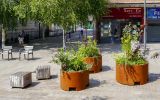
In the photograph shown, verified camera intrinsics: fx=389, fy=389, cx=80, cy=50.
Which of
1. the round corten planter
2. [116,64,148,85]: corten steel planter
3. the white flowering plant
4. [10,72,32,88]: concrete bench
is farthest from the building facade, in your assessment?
[10,72,32,88]: concrete bench

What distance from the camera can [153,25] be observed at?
38.2m

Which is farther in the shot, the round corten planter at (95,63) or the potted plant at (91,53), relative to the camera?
the potted plant at (91,53)

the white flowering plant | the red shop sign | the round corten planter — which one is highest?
the red shop sign

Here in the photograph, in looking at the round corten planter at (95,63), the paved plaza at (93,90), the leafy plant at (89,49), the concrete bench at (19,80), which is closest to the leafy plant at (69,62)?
the paved plaza at (93,90)

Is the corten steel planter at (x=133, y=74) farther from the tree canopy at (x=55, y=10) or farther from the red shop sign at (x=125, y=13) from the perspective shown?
the red shop sign at (x=125, y=13)

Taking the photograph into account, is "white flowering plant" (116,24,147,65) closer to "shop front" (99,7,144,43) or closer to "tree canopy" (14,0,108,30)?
"tree canopy" (14,0,108,30)

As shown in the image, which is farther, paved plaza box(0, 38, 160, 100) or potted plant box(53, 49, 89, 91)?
potted plant box(53, 49, 89, 91)

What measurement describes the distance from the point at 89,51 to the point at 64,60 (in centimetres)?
329

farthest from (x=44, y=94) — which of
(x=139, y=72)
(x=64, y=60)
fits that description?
(x=139, y=72)

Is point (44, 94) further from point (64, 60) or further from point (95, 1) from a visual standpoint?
point (95, 1)

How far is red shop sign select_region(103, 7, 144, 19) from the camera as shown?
A: 37.6 metres

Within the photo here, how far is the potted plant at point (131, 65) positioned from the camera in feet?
47.0

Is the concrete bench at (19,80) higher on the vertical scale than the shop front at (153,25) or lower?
lower

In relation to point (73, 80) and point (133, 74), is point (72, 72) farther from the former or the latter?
point (133, 74)
